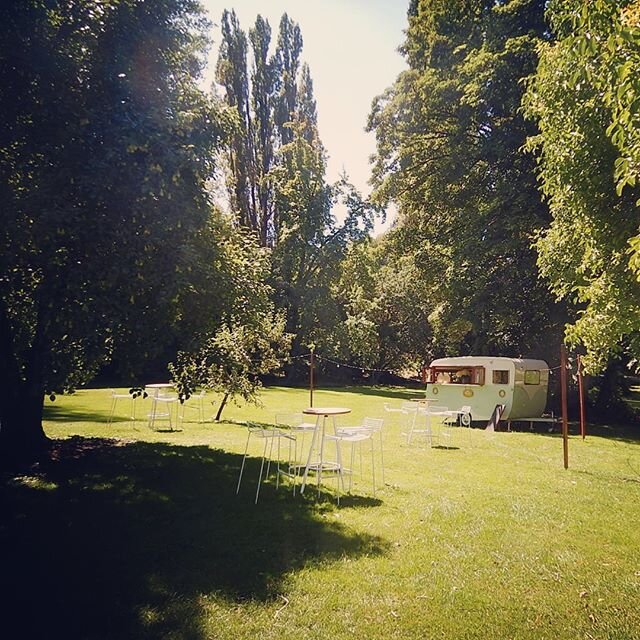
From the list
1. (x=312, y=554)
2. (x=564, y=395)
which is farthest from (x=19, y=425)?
(x=564, y=395)

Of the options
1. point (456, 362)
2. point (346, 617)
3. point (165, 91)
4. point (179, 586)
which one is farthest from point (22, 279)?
point (456, 362)

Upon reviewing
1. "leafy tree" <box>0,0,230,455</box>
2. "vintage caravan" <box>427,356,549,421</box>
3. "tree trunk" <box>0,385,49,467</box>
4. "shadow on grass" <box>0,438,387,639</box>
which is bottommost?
"shadow on grass" <box>0,438,387,639</box>

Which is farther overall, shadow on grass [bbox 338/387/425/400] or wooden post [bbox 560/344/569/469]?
shadow on grass [bbox 338/387/425/400]

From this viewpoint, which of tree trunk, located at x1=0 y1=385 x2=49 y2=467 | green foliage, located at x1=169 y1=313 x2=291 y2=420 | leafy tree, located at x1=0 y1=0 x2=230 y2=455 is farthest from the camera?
green foliage, located at x1=169 y1=313 x2=291 y2=420

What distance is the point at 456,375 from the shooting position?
15547 mm

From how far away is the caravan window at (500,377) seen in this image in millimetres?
14620

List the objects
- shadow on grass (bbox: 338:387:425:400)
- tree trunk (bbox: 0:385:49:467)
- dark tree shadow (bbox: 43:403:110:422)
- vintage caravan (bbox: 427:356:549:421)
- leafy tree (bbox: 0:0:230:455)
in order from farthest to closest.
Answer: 1. shadow on grass (bbox: 338:387:425:400)
2. vintage caravan (bbox: 427:356:549:421)
3. dark tree shadow (bbox: 43:403:110:422)
4. tree trunk (bbox: 0:385:49:467)
5. leafy tree (bbox: 0:0:230:455)

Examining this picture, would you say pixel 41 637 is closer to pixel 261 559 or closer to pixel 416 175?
pixel 261 559

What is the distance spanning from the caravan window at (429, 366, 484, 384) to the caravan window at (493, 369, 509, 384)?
0.38 meters

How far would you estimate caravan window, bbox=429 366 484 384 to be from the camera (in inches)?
593

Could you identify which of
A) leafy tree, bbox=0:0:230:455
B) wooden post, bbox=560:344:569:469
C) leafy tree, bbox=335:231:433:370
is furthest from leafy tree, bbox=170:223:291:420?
leafy tree, bbox=335:231:433:370

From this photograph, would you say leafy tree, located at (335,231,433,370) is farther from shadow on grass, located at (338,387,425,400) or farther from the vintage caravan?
the vintage caravan

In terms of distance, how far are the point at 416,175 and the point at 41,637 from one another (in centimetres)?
1771

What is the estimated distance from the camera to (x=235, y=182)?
108ft
